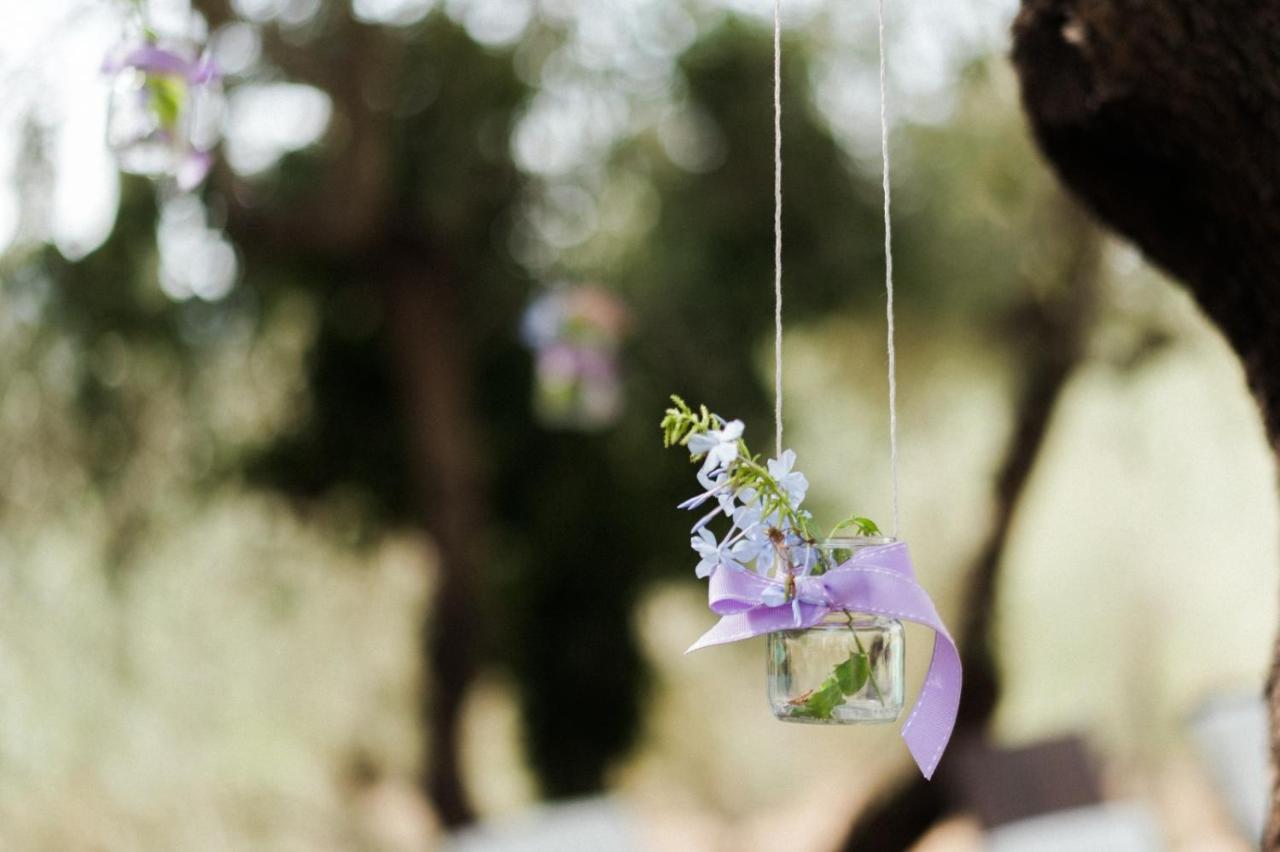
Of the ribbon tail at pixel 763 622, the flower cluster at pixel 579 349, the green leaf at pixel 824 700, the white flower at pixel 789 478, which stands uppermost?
the flower cluster at pixel 579 349

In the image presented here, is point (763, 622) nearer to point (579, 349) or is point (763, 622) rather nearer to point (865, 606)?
point (865, 606)

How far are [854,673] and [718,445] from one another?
0.67 feet

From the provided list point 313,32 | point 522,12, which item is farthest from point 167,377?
point 522,12

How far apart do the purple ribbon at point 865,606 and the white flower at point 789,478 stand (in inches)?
2.3

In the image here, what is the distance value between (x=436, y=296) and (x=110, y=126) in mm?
2813

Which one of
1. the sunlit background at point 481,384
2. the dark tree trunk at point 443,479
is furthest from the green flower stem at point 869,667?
the dark tree trunk at point 443,479

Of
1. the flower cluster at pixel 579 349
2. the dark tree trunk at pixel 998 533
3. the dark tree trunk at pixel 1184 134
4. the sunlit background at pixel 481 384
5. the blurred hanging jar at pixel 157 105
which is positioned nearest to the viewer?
the dark tree trunk at pixel 1184 134

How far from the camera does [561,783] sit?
190 inches

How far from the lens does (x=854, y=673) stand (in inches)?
37.1

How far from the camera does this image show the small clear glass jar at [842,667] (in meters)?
0.94

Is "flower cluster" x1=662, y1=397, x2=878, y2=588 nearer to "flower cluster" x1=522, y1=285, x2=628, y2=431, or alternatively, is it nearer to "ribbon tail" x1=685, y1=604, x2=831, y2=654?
"ribbon tail" x1=685, y1=604, x2=831, y2=654

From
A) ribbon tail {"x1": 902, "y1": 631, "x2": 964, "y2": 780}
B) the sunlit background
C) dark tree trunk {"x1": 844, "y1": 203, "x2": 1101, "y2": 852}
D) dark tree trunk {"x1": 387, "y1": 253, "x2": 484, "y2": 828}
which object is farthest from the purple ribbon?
dark tree trunk {"x1": 844, "y1": 203, "x2": 1101, "y2": 852}

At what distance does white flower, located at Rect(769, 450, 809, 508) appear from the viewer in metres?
0.90

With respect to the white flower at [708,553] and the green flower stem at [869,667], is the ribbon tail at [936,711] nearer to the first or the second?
the green flower stem at [869,667]
